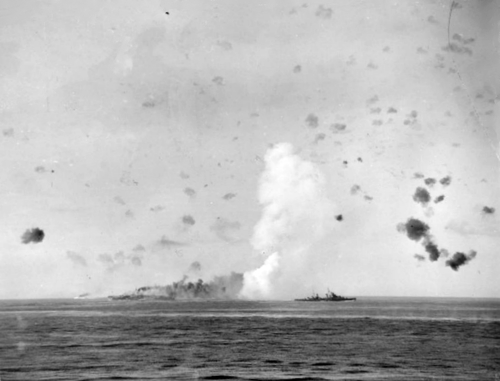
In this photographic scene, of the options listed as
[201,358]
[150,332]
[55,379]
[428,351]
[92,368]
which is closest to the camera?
[55,379]

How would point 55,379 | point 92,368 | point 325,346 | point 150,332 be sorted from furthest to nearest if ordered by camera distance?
point 150,332, point 325,346, point 92,368, point 55,379

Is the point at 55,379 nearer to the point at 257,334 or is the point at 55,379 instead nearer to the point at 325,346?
the point at 325,346

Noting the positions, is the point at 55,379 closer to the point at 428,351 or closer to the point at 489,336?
the point at 428,351

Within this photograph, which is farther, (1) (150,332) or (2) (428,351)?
(1) (150,332)

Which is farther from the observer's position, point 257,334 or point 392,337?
point 257,334

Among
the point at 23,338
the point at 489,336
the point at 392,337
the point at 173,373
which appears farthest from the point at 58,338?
the point at 489,336

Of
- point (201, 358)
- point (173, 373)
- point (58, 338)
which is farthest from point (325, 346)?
point (58, 338)

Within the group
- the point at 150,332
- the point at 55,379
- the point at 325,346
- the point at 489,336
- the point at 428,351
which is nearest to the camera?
the point at 55,379

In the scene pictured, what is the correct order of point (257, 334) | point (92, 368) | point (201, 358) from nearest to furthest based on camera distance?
point (92, 368) → point (201, 358) → point (257, 334)
